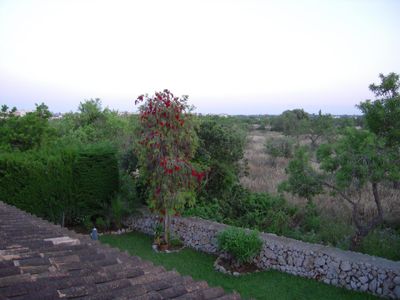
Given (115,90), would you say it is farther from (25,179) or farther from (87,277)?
(87,277)

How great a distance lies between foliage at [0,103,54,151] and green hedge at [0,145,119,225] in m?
3.04

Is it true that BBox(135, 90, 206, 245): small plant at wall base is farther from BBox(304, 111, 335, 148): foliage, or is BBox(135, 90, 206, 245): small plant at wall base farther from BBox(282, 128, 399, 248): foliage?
BBox(304, 111, 335, 148): foliage

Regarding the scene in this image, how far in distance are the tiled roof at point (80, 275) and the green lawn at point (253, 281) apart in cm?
440

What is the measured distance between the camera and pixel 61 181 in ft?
40.2

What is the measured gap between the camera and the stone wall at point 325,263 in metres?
7.23

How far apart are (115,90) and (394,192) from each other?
1672cm

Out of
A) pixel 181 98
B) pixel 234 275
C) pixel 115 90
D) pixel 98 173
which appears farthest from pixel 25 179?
pixel 115 90

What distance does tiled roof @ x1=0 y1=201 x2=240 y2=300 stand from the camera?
2705 mm

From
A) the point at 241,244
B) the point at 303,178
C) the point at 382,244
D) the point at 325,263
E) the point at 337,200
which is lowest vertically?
the point at 325,263

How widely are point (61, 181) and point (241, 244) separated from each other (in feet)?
23.2

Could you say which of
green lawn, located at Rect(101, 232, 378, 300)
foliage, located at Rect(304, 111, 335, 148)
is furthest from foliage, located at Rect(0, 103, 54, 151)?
foliage, located at Rect(304, 111, 335, 148)

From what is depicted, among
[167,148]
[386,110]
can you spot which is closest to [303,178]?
[386,110]

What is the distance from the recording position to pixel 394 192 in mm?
12445

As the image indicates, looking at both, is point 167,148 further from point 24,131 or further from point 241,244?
point 24,131
